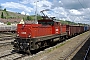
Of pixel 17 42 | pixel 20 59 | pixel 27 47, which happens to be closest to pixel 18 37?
pixel 17 42

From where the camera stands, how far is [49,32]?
2016cm

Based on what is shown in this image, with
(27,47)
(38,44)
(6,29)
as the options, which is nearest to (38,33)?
(38,44)

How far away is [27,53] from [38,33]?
2.32 meters

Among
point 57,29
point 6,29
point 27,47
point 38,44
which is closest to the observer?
point 27,47

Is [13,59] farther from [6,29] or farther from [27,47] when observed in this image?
[6,29]

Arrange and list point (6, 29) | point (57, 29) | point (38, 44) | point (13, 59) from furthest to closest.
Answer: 1. point (6, 29)
2. point (57, 29)
3. point (38, 44)
4. point (13, 59)

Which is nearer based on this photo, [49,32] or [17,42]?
[17,42]

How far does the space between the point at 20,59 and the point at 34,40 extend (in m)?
2.43

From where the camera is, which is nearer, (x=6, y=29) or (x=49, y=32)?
(x=49, y=32)

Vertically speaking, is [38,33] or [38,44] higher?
[38,33]

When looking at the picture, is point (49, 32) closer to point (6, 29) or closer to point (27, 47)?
point (27, 47)

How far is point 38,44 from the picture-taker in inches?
656

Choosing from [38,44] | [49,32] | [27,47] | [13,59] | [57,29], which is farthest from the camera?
[57,29]

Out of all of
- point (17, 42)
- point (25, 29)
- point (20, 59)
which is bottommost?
point (20, 59)
